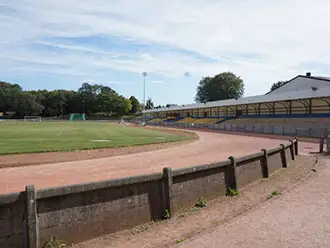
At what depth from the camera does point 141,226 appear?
7.44 m

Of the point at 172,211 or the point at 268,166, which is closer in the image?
the point at 172,211

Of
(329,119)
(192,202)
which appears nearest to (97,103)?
(329,119)

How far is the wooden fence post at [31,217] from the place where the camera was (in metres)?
5.57

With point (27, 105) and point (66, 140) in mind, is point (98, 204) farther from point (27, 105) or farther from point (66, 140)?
point (27, 105)

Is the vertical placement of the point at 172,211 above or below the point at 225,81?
below

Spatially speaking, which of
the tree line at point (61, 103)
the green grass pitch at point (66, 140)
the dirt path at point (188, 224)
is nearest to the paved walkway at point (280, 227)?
the dirt path at point (188, 224)

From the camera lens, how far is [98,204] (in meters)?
6.71

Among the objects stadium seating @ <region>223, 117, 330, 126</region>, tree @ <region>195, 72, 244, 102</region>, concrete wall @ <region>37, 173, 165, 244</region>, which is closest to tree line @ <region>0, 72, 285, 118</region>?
tree @ <region>195, 72, 244, 102</region>

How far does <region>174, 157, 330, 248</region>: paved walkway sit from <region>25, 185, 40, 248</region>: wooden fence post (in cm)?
249

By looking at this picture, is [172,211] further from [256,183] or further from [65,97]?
[65,97]

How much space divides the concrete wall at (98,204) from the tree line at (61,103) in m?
135

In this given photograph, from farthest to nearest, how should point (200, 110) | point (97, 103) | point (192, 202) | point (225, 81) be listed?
point (97, 103) → point (225, 81) → point (200, 110) → point (192, 202)

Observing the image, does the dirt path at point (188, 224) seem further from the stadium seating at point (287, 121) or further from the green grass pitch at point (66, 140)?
the stadium seating at point (287, 121)

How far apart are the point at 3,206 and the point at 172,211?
411 cm
